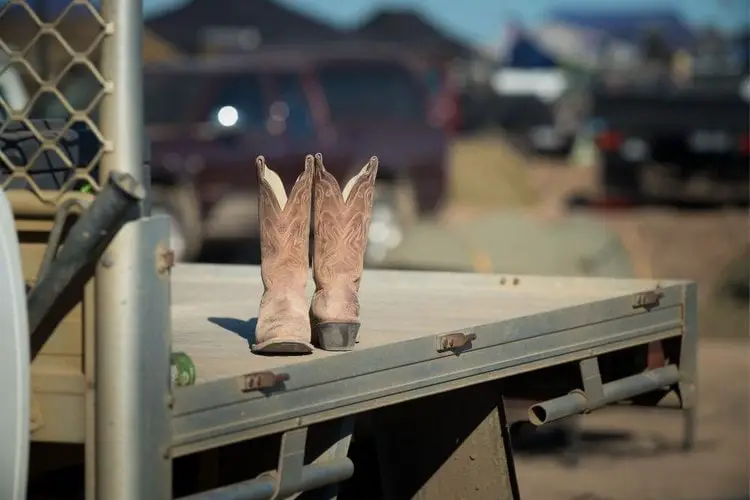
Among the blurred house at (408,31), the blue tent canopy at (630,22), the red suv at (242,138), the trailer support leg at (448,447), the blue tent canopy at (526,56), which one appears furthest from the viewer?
the blue tent canopy at (630,22)

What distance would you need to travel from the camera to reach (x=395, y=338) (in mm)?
3227

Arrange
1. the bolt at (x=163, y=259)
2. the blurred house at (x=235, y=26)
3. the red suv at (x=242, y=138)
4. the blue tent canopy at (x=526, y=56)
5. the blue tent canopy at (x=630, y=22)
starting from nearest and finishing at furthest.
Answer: the bolt at (x=163, y=259), the red suv at (x=242, y=138), the blurred house at (x=235, y=26), the blue tent canopy at (x=526, y=56), the blue tent canopy at (x=630, y=22)

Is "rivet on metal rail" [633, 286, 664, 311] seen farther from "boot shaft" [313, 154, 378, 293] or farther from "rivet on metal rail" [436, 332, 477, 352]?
"boot shaft" [313, 154, 378, 293]

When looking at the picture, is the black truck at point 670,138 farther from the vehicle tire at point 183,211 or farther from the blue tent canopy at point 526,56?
the blue tent canopy at point 526,56

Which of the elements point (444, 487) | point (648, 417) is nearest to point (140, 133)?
point (444, 487)

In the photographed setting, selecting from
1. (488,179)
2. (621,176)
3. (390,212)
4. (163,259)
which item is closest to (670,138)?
(621,176)

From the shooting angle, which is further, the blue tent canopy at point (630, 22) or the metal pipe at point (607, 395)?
the blue tent canopy at point (630, 22)

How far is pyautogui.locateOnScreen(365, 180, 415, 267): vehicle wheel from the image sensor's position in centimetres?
1445

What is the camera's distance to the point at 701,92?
21.5 metres

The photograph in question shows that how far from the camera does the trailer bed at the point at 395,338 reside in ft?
8.86

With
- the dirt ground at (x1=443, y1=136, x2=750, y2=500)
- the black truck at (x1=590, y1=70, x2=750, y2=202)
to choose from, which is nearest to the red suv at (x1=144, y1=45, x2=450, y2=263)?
the dirt ground at (x1=443, y1=136, x2=750, y2=500)

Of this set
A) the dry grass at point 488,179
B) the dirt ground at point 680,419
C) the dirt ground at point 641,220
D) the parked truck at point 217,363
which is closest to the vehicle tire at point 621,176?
the dirt ground at point 641,220

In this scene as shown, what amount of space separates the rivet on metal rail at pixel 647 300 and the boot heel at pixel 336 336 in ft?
3.51

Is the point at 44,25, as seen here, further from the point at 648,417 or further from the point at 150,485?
the point at 648,417
